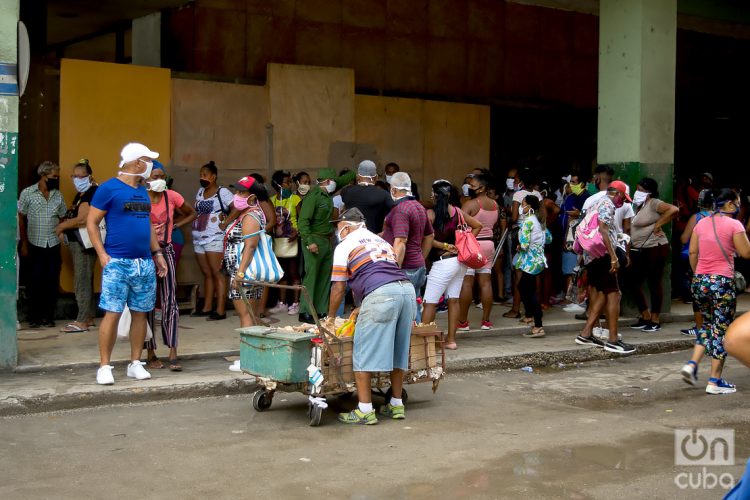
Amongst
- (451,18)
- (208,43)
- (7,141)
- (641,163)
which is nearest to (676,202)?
(641,163)

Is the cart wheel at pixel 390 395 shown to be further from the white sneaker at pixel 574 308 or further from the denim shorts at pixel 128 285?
the white sneaker at pixel 574 308

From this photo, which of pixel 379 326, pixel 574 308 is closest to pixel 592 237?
pixel 574 308

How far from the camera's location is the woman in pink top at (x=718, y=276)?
28.1 feet

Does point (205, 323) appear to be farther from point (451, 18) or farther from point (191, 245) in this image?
point (451, 18)

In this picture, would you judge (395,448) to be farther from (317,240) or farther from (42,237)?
(42,237)

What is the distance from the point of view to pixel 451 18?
50.7 feet

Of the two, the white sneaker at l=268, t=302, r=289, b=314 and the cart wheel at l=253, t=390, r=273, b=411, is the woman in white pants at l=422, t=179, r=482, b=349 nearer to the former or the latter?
the cart wheel at l=253, t=390, r=273, b=411

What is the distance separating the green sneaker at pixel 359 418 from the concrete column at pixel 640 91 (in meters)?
6.48

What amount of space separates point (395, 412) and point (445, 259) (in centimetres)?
293

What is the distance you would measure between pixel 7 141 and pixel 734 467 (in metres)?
6.81

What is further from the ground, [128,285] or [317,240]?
[317,240]

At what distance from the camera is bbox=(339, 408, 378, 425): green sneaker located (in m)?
7.21

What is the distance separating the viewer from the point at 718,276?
28.5 ft

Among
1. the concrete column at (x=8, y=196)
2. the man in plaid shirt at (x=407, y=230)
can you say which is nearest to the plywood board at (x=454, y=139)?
the man in plaid shirt at (x=407, y=230)
